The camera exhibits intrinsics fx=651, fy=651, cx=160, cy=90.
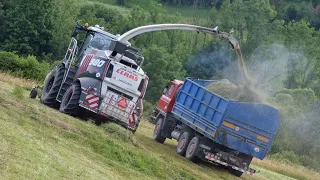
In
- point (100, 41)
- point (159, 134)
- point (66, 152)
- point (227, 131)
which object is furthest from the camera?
point (159, 134)

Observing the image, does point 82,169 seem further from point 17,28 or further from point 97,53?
point 17,28

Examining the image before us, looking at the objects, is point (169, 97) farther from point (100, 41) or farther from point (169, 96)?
point (100, 41)

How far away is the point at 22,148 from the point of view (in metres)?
11.7

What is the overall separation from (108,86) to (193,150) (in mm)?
3544

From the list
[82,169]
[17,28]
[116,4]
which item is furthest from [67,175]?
[116,4]

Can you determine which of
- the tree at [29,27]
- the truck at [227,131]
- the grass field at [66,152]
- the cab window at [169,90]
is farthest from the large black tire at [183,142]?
the tree at [29,27]

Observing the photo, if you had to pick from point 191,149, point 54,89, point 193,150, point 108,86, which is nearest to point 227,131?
point 193,150

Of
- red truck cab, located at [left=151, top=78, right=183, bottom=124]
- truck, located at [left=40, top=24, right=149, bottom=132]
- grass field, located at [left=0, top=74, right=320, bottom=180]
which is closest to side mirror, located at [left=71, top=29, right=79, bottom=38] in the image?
truck, located at [left=40, top=24, right=149, bottom=132]

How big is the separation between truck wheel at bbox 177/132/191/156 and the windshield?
13.2ft

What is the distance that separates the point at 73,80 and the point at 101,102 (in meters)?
2.22

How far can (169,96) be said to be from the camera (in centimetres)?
2533

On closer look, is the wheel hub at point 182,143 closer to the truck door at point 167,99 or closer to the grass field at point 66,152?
the grass field at point 66,152

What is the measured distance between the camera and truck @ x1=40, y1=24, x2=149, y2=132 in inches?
792

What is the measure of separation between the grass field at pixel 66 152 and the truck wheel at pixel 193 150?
2.66 feet
